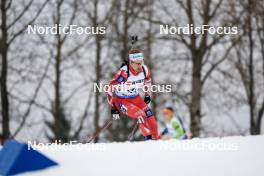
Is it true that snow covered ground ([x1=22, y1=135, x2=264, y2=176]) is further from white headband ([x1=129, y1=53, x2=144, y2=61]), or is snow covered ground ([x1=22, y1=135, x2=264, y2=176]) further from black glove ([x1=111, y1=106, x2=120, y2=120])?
white headband ([x1=129, y1=53, x2=144, y2=61])

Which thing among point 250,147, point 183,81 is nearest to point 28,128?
point 183,81

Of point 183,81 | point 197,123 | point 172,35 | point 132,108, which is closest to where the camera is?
point 132,108

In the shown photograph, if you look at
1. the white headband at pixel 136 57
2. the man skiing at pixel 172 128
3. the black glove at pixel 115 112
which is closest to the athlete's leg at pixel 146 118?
the black glove at pixel 115 112

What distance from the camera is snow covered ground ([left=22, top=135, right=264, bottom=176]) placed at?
3752mm

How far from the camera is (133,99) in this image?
20.7 ft

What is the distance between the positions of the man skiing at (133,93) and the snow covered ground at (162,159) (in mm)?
1142

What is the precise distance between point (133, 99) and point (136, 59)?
591mm

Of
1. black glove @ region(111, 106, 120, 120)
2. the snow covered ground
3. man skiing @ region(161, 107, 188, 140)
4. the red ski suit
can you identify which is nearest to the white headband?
the red ski suit

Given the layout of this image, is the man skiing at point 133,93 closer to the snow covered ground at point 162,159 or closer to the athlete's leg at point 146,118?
the athlete's leg at point 146,118

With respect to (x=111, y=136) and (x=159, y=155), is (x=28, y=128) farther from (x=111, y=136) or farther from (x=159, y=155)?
(x=159, y=155)

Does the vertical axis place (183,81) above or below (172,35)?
below

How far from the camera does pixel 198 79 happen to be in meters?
15.4

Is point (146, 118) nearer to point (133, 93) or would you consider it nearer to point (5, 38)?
point (133, 93)

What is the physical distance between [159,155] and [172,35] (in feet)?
39.5
